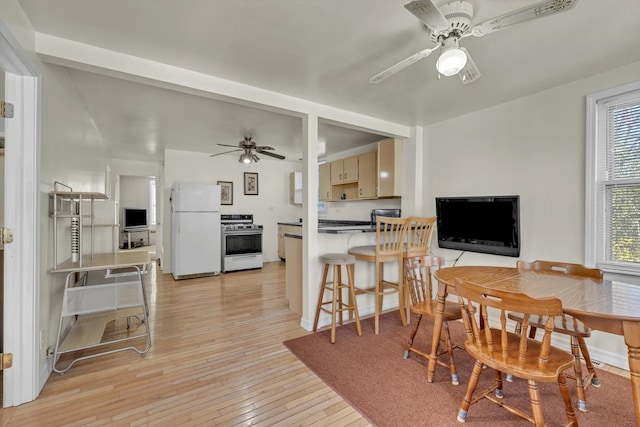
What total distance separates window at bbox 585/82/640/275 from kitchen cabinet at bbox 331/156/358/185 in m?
2.89

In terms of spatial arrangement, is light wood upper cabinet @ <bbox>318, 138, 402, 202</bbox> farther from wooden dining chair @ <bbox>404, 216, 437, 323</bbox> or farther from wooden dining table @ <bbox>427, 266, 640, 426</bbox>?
wooden dining table @ <bbox>427, 266, 640, 426</bbox>

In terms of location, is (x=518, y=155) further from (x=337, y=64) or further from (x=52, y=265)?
(x=52, y=265)

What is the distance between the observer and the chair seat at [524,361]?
1.33m

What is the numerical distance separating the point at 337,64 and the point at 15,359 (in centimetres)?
289

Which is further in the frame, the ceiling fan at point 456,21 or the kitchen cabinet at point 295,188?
the kitchen cabinet at point 295,188

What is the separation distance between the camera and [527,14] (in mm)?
1310

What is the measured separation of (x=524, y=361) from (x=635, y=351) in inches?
16.8

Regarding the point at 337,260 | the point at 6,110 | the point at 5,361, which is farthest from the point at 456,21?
the point at 5,361

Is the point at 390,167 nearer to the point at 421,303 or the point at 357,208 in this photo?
the point at 357,208

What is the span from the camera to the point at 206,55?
6.83 ft

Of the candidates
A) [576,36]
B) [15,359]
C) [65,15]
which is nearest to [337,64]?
[576,36]

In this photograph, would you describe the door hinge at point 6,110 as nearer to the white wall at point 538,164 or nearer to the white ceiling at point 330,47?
the white ceiling at point 330,47

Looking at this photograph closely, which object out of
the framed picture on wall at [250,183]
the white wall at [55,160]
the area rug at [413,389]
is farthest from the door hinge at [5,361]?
the framed picture on wall at [250,183]

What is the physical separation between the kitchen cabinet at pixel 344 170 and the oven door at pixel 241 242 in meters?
1.88
